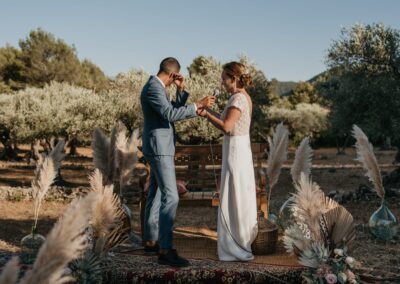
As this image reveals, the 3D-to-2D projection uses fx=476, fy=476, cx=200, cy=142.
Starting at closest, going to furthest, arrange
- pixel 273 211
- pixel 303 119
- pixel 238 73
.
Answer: pixel 238 73 < pixel 273 211 < pixel 303 119

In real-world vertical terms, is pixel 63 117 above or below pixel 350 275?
above

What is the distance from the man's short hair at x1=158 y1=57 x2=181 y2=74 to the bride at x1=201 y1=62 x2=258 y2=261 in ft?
1.94

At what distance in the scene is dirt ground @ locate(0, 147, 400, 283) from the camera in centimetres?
618

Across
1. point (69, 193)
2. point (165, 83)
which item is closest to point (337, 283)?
point (165, 83)

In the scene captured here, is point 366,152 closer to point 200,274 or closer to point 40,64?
point 200,274

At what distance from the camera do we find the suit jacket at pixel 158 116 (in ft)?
→ 15.9

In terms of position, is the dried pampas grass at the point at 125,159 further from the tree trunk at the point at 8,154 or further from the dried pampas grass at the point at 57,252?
the tree trunk at the point at 8,154

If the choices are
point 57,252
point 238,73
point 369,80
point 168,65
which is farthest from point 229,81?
point 369,80

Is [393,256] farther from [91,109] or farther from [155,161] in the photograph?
[91,109]

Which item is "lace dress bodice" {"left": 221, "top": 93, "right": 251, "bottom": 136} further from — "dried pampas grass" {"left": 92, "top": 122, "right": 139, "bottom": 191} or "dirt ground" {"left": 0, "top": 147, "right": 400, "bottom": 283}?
"dried pampas grass" {"left": 92, "top": 122, "right": 139, "bottom": 191}

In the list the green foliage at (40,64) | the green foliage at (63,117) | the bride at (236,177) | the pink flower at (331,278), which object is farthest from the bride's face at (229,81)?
the green foliage at (40,64)

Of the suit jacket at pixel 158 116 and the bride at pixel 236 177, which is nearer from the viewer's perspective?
the suit jacket at pixel 158 116

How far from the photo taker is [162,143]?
503 centimetres

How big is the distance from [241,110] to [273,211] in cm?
646
